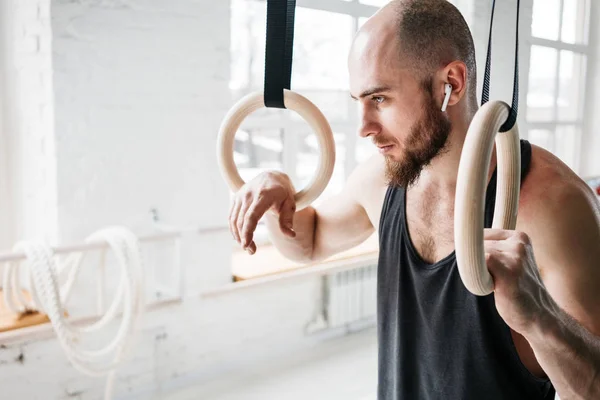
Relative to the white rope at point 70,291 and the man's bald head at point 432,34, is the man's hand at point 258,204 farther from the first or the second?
the white rope at point 70,291

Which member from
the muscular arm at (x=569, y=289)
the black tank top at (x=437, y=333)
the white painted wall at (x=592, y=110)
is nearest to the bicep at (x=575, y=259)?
the muscular arm at (x=569, y=289)

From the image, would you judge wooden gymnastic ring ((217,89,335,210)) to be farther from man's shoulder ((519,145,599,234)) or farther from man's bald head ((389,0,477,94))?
man's shoulder ((519,145,599,234))

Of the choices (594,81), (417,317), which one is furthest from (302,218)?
(594,81)

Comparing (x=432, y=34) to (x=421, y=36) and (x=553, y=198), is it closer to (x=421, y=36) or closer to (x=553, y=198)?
(x=421, y=36)

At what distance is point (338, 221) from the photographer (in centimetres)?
148

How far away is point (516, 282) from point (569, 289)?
280mm

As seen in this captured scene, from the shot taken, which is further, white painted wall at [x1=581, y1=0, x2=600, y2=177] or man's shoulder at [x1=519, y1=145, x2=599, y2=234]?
white painted wall at [x1=581, y1=0, x2=600, y2=177]

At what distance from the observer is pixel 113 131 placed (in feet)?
8.52

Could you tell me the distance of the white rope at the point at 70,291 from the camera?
221cm

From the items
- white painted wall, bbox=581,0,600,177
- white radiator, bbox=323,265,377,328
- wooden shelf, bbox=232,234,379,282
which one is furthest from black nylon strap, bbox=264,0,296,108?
white painted wall, bbox=581,0,600,177

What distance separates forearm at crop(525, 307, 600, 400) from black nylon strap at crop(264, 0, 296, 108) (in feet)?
1.66

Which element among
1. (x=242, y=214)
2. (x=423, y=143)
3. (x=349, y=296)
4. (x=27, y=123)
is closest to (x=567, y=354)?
(x=423, y=143)

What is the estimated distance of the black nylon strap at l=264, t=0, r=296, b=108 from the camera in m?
0.83

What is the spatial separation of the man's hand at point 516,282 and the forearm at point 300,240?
24.8 inches
